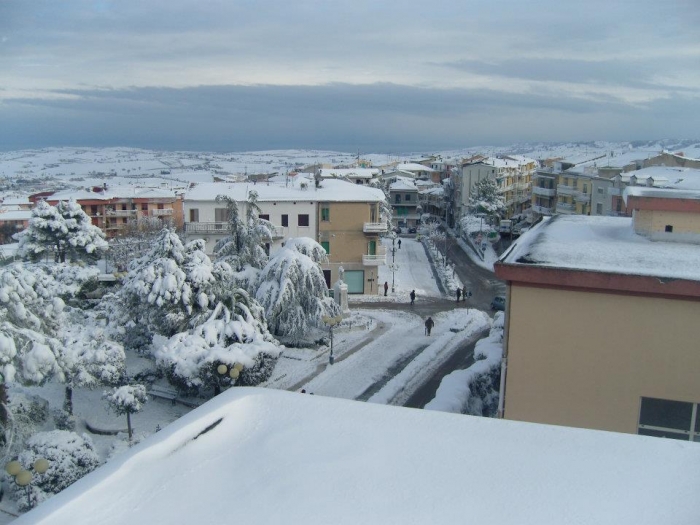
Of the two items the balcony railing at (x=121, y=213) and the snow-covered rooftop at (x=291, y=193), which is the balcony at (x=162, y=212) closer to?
the balcony railing at (x=121, y=213)

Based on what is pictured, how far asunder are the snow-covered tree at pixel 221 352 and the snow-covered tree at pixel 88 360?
185cm

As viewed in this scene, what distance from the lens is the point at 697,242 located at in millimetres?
10852

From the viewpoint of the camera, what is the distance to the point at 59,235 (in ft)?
112

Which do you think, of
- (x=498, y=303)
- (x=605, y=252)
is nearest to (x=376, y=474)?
(x=605, y=252)

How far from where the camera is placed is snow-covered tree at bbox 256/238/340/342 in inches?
995

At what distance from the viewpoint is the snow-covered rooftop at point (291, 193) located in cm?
3638

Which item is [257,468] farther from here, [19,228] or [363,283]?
[19,228]

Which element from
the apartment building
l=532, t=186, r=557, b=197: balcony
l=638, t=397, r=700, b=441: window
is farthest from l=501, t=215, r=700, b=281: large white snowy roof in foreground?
l=532, t=186, r=557, b=197: balcony

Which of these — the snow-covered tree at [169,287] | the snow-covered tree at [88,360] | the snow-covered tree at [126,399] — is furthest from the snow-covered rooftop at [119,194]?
the snow-covered tree at [126,399]

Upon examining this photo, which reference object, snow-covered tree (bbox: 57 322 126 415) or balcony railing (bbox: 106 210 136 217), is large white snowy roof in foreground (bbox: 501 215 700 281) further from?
balcony railing (bbox: 106 210 136 217)

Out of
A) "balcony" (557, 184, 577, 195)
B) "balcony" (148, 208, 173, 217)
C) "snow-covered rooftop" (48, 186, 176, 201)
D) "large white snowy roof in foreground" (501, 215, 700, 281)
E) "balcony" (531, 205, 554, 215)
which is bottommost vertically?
"balcony" (148, 208, 173, 217)

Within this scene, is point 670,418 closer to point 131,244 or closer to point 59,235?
point 59,235

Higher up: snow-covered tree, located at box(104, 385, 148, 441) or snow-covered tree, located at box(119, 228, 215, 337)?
snow-covered tree, located at box(119, 228, 215, 337)

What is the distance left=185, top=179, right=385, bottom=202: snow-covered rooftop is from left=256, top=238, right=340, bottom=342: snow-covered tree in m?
10.7
